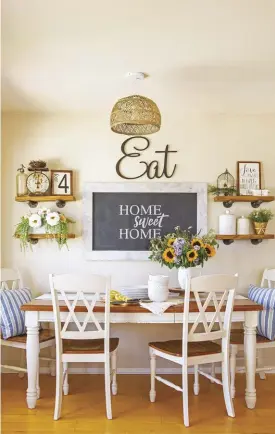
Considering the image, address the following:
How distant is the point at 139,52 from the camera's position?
107 inches

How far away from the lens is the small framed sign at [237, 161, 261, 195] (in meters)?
4.02

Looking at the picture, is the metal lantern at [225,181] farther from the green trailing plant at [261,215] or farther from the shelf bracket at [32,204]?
the shelf bracket at [32,204]

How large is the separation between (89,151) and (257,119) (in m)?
1.66

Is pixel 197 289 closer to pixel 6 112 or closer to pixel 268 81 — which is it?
pixel 268 81

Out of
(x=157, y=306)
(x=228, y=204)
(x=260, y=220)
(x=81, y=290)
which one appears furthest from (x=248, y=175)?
(x=81, y=290)

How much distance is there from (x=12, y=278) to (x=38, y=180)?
37.0 inches

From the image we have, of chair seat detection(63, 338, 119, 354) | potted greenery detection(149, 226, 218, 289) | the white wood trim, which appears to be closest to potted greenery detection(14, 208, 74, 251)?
potted greenery detection(149, 226, 218, 289)

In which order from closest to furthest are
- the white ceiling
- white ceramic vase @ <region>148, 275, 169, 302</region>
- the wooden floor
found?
the white ceiling < the wooden floor < white ceramic vase @ <region>148, 275, 169, 302</region>

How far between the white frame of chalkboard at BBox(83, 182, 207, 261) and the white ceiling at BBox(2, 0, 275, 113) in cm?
74

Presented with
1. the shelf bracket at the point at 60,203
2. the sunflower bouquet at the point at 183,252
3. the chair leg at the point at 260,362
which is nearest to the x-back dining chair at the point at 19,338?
the shelf bracket at the point at 60,203

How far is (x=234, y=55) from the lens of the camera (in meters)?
2.77

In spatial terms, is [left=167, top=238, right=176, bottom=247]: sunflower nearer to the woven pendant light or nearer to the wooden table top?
the wooden table top

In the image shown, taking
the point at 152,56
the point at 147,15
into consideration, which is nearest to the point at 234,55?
the point at 152,56

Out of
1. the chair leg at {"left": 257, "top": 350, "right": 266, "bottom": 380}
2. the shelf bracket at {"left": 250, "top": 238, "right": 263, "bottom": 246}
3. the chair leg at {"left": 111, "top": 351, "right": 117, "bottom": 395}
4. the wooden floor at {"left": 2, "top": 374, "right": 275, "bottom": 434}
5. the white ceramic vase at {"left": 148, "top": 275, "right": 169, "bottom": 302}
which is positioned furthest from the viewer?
the shelf bracket at {"left": 250, "top": 238, "right": 263, "bottom": 246}
